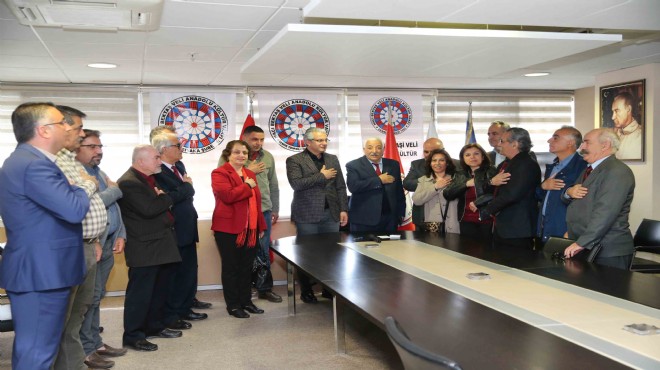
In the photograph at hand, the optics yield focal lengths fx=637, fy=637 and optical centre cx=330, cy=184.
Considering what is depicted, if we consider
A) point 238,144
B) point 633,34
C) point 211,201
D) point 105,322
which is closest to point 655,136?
point 633,34

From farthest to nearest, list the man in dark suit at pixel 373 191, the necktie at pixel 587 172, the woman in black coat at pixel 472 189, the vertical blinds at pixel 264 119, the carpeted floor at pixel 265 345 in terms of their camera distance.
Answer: the vertical blinds at pixel 264 119, the man in dark suit at pixel 373 191, the woman in black coat at pixel 472 189, the necktie at pixel 587 172, the carpeted floor at pixel 265 345

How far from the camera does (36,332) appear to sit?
9.70 ft

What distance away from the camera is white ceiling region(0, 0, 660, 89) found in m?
3.94

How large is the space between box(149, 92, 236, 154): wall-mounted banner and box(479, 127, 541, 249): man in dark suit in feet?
12.9

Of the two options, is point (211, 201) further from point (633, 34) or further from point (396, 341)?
point (396, 341)

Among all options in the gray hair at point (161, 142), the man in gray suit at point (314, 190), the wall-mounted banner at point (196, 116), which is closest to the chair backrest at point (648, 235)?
the man in gray suit at point (314, 190)

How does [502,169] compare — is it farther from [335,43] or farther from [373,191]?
[335,43]

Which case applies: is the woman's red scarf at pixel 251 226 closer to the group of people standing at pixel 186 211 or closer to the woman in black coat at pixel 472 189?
the group of people standing at pixel 186 211

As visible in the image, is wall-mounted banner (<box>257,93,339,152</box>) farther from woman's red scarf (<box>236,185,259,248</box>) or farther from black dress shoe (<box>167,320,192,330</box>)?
black dress shoe (<box>167,320,192,330</box>)

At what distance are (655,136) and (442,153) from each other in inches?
102

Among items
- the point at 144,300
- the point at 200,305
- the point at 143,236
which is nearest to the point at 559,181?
the point at 143,236

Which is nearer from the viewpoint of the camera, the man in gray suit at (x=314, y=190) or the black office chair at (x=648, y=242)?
the black office chair at (x=648, y=242)

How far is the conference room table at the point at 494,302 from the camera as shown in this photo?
211 cm

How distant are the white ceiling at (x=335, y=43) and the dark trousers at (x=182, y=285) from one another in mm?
1703
